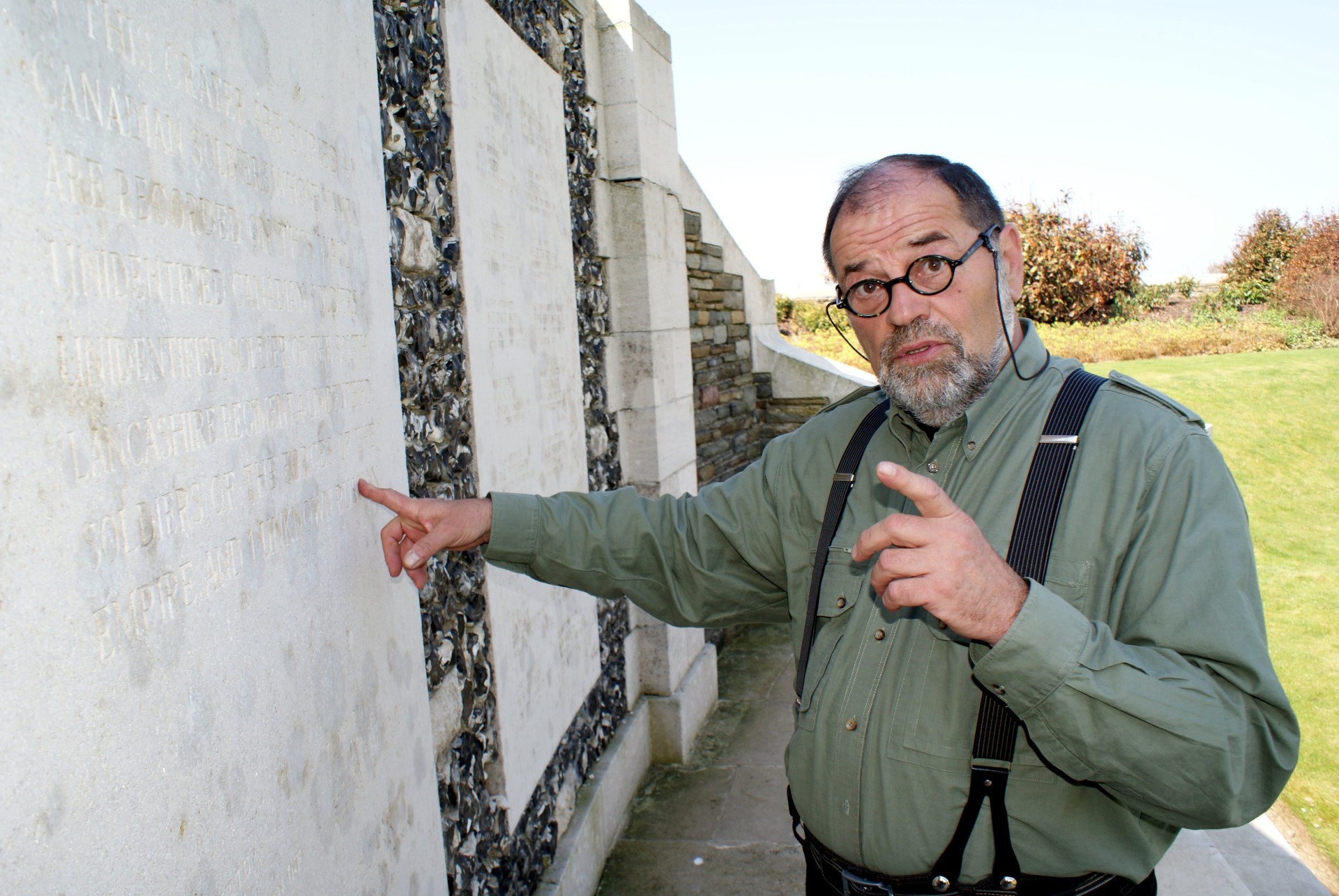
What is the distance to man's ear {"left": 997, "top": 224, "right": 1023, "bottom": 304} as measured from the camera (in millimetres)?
2197

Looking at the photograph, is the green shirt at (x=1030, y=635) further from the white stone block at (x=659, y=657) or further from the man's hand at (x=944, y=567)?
the white stone block at (x=659, y=657)

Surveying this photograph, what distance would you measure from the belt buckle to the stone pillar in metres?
2.90

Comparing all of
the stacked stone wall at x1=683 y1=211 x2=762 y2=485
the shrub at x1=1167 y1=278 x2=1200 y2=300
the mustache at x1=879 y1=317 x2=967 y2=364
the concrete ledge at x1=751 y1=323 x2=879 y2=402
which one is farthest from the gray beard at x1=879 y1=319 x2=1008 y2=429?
the shrub at x1=1167 y1=278 x2=1200 y2=300

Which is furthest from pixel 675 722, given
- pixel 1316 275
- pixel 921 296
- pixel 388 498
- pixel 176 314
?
pixel 1316 275

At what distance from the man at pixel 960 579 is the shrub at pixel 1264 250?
23571 millimetres

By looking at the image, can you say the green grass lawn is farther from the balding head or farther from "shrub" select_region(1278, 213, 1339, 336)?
"shrub" select_region(1278, 213, 1339, 336)

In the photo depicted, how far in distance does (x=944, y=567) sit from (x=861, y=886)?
80 cm

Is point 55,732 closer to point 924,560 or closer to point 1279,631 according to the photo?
point 924,560

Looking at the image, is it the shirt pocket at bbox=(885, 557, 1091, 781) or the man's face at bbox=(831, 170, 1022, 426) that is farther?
the man's face at bbox=(831, 170, 1022, 426)

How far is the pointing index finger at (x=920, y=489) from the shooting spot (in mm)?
1391

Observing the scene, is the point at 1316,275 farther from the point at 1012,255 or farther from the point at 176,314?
the point at 176,314

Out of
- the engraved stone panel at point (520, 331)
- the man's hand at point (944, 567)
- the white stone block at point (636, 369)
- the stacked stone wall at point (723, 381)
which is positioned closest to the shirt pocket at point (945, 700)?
the man's hand at point (944, 567)

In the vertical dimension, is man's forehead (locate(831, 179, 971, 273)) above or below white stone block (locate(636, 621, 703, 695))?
above

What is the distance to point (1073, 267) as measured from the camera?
63.3ft
